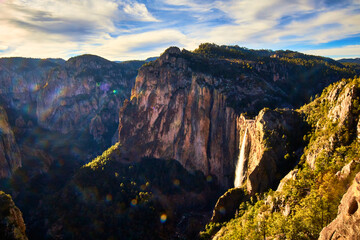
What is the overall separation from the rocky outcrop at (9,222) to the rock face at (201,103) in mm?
58194


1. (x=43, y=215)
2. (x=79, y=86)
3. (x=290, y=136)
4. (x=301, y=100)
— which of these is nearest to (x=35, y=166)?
(x=43, y=215)

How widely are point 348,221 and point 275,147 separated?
32253 mm

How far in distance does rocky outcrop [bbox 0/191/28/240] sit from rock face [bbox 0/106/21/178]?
6235 centimetres

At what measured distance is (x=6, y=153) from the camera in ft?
312

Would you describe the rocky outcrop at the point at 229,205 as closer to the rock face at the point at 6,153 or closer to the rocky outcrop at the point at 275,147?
the rocky outcrop at the point at 275,147

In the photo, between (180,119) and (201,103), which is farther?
(180,119)

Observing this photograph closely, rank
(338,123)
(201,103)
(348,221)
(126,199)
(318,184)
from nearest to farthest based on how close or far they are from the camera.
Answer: (348,221) < (318,184) < (338,123) < (126,199) < (201,103)

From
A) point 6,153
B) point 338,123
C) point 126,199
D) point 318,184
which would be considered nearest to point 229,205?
point 318,184

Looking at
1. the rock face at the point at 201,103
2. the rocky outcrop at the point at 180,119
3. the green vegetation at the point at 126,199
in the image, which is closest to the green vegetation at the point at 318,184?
the rock face at the point at 201,103

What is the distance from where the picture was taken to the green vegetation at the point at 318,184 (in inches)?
953

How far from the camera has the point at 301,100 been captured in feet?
285

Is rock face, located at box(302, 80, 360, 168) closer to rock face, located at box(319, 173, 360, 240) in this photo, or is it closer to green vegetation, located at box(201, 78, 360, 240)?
green vegetation, located at box(201, 78, 360, 240)

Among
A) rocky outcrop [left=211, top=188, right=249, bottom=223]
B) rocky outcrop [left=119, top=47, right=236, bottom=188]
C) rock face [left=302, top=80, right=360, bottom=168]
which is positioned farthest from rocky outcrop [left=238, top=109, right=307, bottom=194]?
rocky outcrop [left=119, top=47, right=236, bottom=188]

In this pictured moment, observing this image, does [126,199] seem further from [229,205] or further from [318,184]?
[318,184]
